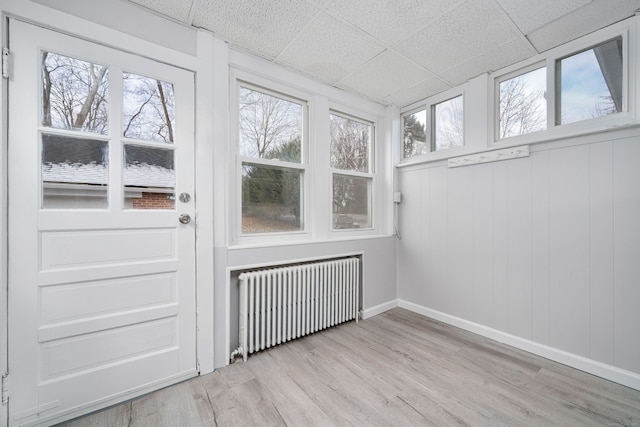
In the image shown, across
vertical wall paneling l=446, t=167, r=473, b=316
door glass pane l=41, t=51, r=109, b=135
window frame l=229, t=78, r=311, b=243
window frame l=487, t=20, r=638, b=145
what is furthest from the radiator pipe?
window frame l=487, t=20, r=638, b=145

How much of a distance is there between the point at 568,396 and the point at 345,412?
4.82 ft

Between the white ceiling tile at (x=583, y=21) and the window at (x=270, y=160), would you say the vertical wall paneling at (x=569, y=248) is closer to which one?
the white ceiling tile at (x=583, y=21)

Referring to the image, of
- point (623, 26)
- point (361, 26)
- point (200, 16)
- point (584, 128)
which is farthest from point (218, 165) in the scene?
point (623, 26)

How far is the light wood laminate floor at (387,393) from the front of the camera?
1467 mm

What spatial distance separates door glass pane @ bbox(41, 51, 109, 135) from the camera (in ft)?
4.68

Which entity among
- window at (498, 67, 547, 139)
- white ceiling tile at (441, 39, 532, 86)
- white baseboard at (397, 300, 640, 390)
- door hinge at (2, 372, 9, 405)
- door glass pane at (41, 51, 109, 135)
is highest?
white ceiling tile at (441, 39, 532, 86)

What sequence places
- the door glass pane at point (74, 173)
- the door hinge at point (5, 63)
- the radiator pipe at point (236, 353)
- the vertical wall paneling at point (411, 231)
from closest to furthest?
1. the door hinge at point (5, 63)
2. the door glass pane at point (74, 173)
3. the radiator pipe at point (236, 353)
4. the vertical wall paneling at point (411, 231)

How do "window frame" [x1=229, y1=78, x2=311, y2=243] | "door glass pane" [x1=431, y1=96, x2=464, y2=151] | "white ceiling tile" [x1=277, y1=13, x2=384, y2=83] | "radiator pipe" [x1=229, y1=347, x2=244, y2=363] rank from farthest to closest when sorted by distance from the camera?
1. "door glass pane" [x1=431, y1=96, x2=464, y2=151]
2. "window frame" [x1=229, y1=78, x2=311, y2=243]
3. "radiator pipe" [x1=229, y1=347, x2=244, y2=363]
4. "white ceiling tile" [x1=277, y1=13, x2=384, y2=83]

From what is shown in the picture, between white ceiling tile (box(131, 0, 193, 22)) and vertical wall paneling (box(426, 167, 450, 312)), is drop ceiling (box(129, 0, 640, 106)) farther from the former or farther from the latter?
vertical wall paneling (box(426, 167, 450, 312))

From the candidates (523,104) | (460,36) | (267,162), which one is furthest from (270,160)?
(523,104)

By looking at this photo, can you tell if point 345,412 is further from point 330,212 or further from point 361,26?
point 361,26

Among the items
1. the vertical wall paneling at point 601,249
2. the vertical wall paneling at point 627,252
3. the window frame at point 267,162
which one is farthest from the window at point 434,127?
the window frame at point 267,162

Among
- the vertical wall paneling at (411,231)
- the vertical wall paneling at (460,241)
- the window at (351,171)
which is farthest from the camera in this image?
the vertical wall paneling at (411,231)

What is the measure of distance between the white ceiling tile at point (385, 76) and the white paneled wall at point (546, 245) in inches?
37.4
